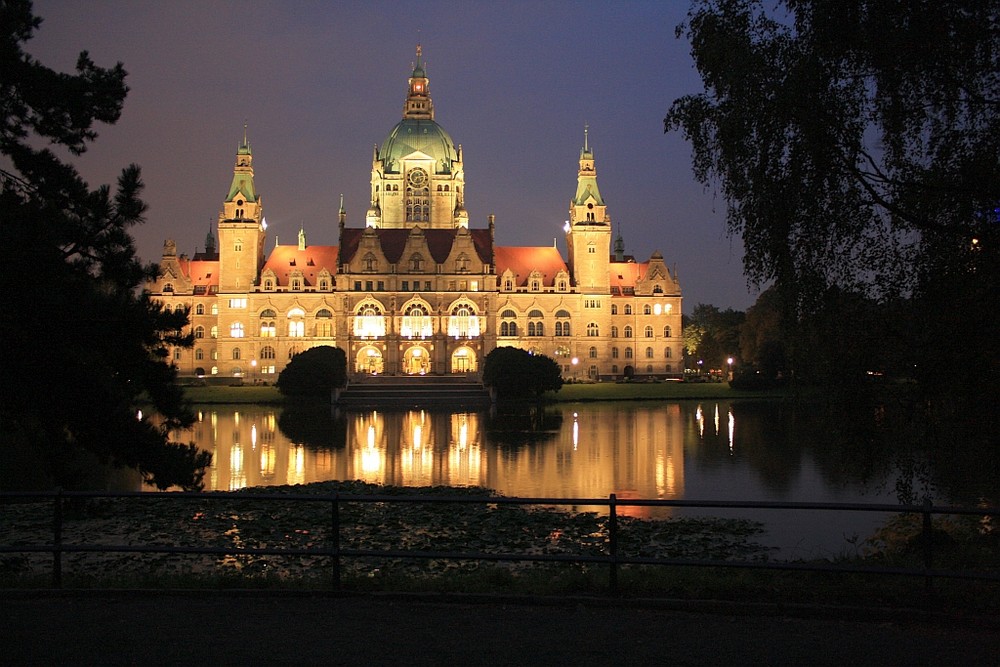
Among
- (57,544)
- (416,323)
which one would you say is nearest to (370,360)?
(416,323)

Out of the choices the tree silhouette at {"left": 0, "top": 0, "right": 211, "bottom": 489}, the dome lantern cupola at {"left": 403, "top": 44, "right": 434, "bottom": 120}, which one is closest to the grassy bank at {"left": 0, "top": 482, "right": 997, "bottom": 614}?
the tree silhouette at {"left": 0, "top": 0, "right": 211, "bottom": 489}

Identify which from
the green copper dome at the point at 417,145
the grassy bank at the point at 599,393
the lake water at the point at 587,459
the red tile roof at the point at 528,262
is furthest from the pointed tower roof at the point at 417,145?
the lake water at the point at 587,459

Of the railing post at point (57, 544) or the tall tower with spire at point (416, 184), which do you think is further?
the tall tower with spire at point (416, 184)

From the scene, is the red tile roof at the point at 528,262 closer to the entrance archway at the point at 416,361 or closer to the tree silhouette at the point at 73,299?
the entrance archway at the point at 416,361

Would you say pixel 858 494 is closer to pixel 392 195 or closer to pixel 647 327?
pixel 647 327

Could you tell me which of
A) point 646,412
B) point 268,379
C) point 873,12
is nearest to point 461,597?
point 873,12

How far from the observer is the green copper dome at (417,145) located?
12031 centimetres

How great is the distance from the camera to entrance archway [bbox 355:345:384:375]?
9681cm

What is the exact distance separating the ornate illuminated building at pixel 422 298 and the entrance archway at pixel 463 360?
4.8 inches

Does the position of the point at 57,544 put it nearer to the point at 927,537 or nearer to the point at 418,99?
the point at 927,537

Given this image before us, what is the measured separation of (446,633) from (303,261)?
9839cm

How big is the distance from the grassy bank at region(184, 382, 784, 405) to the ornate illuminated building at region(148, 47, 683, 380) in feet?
59.4

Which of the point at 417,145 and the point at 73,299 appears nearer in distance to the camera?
the point at 73,299

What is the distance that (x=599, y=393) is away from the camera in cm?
7269
